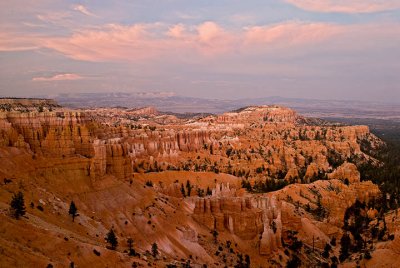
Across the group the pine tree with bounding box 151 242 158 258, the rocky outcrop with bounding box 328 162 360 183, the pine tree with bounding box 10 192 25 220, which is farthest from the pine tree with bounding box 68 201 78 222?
the rocky outcrop with bounding box 328 162 360 183

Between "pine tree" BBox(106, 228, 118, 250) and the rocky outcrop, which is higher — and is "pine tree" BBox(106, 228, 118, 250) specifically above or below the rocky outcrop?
above

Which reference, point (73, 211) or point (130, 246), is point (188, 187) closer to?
point (130, 246)

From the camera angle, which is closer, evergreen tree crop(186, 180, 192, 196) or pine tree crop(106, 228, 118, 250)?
pine tree crop(106, 228, 118, 250)

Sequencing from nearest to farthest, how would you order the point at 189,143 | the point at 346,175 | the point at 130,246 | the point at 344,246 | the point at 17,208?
the point at 17,208 → the point at 130,246 → the point at 344,246 → the point at 346,175 → the point at 189,143

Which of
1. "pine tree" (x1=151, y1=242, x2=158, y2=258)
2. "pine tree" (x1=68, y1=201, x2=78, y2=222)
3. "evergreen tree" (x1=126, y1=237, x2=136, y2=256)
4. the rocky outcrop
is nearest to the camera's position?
"evergreen tree" (x1=126, y1=237, x2=136, y2=256)

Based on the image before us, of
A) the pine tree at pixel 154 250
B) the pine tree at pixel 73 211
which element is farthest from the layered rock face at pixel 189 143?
→ the pine tree at pixel 154 250

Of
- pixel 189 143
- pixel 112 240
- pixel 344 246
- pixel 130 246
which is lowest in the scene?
pixel 344 246

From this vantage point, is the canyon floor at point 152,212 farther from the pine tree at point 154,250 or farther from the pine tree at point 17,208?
the pine tree at point 17,208

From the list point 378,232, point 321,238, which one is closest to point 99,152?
point 321,238

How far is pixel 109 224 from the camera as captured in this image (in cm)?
3841

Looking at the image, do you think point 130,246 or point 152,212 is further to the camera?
point 152,212

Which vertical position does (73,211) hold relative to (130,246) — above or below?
above

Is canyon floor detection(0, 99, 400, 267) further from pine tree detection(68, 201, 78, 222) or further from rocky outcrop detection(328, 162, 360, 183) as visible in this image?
pine tree detection(68, 201, 78, 222)

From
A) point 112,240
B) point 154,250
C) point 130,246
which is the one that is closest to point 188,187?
point 154,250
